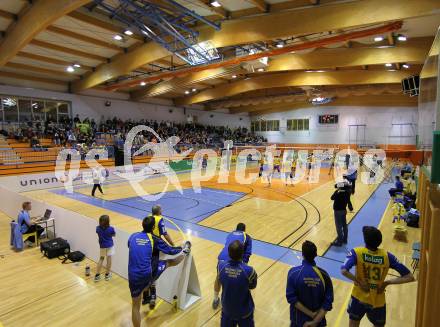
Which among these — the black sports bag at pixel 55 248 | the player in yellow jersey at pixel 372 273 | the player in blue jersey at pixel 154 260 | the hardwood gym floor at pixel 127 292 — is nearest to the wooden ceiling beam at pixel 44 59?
the hardwood gym floor at pixel 127 292

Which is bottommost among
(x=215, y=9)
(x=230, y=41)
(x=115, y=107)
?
(x=115, y=107)

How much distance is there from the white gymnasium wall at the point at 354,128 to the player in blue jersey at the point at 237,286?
33.5 meters

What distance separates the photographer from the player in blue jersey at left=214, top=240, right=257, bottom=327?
305 cm

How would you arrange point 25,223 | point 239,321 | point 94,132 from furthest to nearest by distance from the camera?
point 94,132, point 25,223, point 239,321

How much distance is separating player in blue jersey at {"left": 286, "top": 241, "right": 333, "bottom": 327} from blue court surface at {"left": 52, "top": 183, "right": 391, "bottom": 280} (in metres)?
3.29

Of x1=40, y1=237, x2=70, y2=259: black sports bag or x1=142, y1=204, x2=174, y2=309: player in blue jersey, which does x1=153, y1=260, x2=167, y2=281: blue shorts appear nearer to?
x1=142, y1=204, x2=174, y2=309: player in blue jersey

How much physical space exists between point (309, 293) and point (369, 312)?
3.67ft

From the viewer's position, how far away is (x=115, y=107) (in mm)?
26359

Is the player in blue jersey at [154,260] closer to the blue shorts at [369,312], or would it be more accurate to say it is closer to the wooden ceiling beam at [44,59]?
the blue shorts at [369,312]

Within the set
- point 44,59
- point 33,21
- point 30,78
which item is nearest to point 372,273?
point 33,21

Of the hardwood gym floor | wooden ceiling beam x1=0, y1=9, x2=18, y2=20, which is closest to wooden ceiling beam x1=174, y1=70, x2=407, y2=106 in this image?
the hardwood gym floor

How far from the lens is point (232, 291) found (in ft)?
10.1

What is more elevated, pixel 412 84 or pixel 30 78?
pixel 30 78

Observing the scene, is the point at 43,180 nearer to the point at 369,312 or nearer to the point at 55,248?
the point at 55,248
